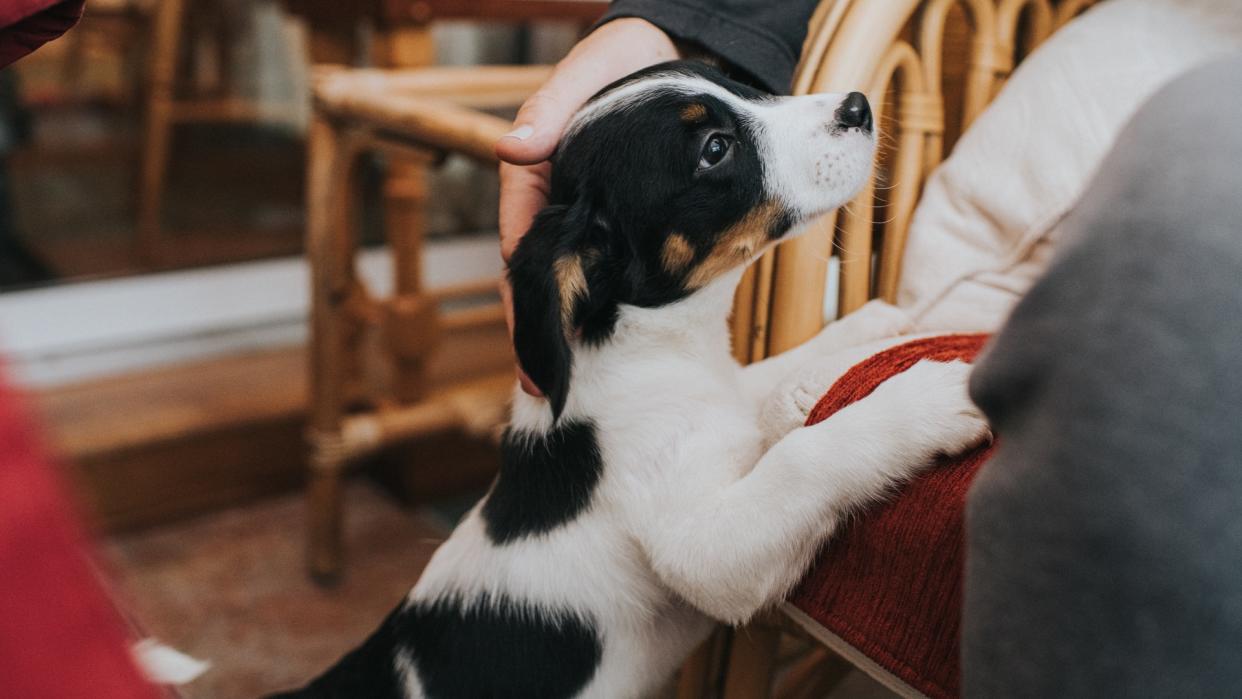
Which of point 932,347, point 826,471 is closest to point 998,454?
point 826,471

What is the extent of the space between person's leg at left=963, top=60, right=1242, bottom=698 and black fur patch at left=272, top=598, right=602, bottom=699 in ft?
1.57

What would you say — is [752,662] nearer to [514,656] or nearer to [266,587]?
[514,656]

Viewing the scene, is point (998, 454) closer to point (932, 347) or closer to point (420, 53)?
A: point (932, 347)

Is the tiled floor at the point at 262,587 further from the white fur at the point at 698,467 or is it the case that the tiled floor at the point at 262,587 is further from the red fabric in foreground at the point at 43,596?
the red fabric in foreground at the point at 43,596

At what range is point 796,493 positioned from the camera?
806 mm

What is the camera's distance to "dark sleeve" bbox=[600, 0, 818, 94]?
105cm

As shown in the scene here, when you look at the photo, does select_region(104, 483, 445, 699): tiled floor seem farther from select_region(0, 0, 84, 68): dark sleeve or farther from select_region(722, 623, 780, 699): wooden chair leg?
select_region(0, 0, 84, 68): dark sleeve

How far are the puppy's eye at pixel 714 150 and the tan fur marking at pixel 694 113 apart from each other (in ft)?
0.07

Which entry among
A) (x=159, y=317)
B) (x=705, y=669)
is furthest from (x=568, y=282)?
(x=159, y=317)

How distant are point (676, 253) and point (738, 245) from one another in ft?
0.19

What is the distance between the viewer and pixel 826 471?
782 millimetres

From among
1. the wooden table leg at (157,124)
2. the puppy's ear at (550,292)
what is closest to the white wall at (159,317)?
the wooden table leg at (157,124)

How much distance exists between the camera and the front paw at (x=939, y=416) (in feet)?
2.46

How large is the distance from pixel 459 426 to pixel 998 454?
5.30 ft
